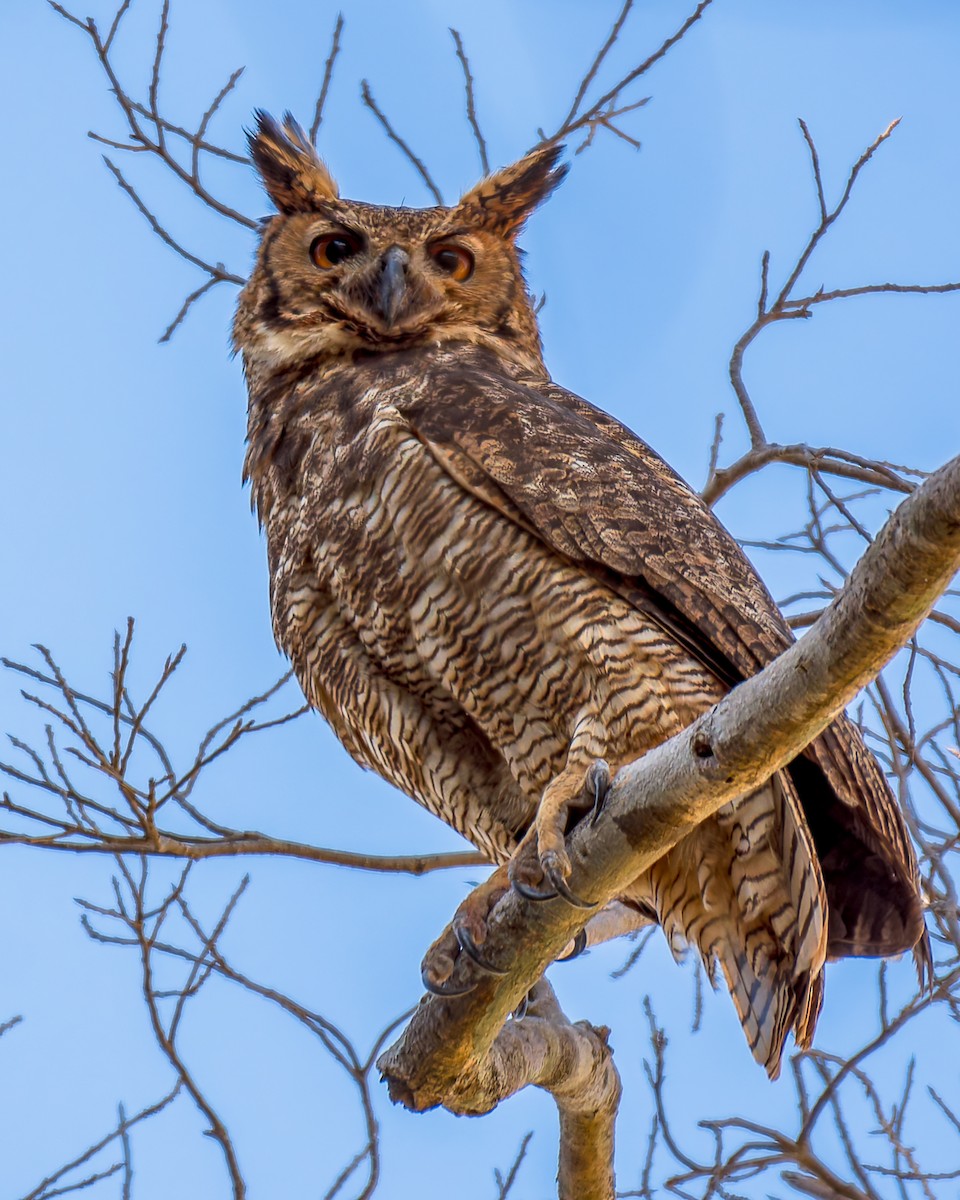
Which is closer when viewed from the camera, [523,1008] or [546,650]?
A: [546,650]

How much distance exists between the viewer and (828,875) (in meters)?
2.99

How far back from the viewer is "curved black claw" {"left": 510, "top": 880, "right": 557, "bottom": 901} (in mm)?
2439

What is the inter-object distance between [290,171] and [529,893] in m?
2.57

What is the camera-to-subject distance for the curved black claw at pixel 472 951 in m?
2.48

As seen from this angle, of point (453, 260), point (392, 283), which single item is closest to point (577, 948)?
point (392, 283)

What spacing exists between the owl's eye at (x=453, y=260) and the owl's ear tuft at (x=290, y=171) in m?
0.38

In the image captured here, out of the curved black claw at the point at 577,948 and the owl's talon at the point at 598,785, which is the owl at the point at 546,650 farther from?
the curved black claw at the point at 577,948

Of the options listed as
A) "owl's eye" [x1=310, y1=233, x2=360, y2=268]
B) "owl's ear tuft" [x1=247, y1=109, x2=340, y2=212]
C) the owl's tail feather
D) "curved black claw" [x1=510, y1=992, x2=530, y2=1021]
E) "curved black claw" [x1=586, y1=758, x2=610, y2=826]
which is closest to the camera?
"curved black claw" [x1=586, y1=758, x2=610, y2=826]

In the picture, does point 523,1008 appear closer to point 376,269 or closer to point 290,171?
point 376,269

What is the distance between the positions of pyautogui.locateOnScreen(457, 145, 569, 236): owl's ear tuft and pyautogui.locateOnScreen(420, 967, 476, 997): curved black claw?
242 cm

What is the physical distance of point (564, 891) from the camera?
2414 mm

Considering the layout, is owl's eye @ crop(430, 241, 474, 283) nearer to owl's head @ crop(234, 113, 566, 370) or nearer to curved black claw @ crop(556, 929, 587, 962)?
owl's head @ crop(234, 113, 566, 370)

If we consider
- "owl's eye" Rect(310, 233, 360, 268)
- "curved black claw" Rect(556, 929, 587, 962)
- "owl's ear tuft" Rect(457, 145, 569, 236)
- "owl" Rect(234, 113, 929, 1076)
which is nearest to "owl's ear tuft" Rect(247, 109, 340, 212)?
"owl's eye" Rect(310, 233, 360, 268)

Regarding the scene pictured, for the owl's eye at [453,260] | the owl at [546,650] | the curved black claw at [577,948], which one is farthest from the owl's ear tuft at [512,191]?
the curved black claw at [577,948]
